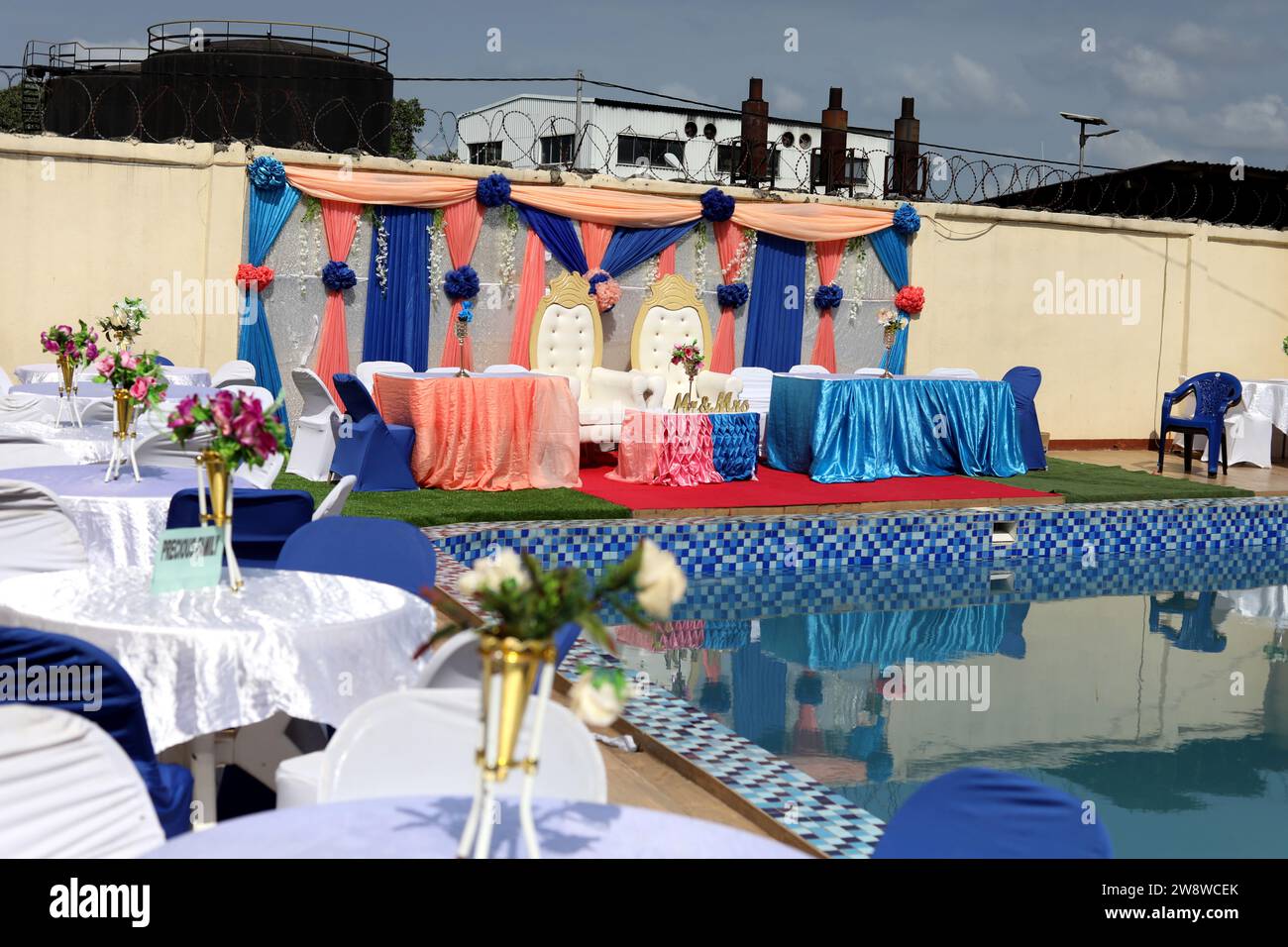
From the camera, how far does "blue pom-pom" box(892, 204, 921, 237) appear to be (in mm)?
13164

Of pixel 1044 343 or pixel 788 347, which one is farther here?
pixel 1044 343

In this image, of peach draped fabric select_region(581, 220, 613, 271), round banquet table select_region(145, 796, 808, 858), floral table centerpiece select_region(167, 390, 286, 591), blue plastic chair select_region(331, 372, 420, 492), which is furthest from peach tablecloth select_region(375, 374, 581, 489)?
round banquet table select_region(145, 796, 808, 858)

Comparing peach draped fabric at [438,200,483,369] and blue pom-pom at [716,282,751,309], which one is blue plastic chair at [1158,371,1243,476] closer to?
blue pom-pom at [716,282,751,309]

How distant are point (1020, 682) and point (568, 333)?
21.6 ft

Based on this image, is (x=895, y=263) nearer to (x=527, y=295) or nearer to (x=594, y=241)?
(x=594, y=241)

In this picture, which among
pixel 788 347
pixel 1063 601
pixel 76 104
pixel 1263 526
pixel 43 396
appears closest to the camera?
pixel 43 396

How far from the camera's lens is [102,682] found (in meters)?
2.36

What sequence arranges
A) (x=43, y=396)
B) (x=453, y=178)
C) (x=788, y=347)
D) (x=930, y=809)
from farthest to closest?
(x=788, y=347) < (x=453, y=178) < (x=43, y=396) < (x=930, y=809)

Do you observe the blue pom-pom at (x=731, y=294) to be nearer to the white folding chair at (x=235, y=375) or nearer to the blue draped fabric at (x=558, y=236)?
the blue draped fabric at (x=558, y=236)

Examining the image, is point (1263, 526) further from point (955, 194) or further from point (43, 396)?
point (43, 396)

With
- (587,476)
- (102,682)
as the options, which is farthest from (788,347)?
(102,682)

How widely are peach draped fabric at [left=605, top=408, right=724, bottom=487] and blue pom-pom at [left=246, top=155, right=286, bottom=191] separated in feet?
11.8

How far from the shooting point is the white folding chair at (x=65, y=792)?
190 cm

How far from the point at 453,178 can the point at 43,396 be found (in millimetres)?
5140
